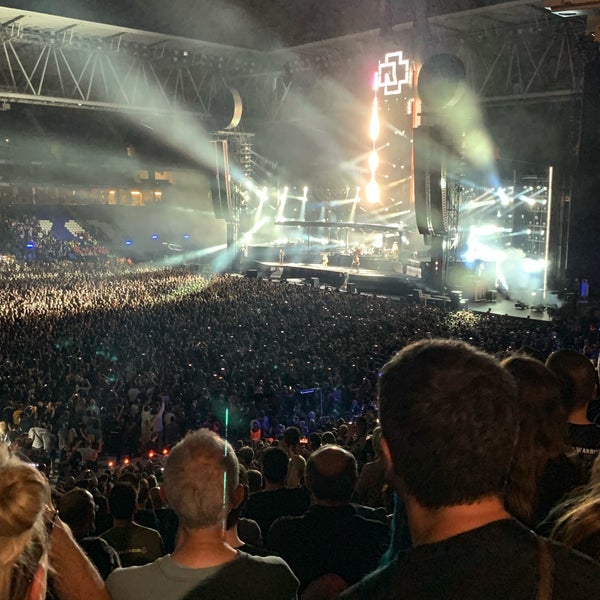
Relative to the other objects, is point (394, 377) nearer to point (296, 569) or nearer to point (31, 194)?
point (296, 569)

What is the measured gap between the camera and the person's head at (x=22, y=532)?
1.87 m

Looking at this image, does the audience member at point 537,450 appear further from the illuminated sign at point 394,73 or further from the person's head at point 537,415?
the illuminated sign at point 394,73

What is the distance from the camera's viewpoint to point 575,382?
140 inches

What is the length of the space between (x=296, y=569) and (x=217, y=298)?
1727 centimetres

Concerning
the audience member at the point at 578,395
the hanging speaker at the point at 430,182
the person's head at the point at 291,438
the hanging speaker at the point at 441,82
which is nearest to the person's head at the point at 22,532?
the audience member at the point at 578,395

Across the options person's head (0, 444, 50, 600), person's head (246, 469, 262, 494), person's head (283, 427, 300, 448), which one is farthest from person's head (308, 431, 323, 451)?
person's head (0, 444, 50, 600)

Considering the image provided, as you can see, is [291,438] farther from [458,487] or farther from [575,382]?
[458,487]

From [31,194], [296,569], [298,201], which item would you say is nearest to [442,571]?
[296,569]

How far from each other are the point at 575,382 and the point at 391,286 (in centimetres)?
2466

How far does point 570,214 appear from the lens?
2325 cm

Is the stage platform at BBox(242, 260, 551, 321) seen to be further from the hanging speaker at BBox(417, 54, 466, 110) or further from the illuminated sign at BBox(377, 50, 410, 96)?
the illuminated sign at BBox(377, 50, 410, 96)

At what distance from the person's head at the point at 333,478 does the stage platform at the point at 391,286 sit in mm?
17648

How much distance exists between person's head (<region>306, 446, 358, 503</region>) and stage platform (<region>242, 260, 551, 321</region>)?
17648mm

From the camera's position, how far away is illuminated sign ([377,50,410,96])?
30.0 meters
